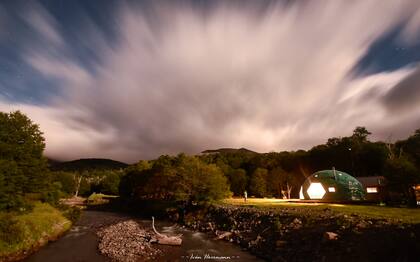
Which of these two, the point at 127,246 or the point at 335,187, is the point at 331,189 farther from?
the point at 127,246

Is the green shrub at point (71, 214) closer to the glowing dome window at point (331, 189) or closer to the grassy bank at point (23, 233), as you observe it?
the grassy bank at point (23, 233)

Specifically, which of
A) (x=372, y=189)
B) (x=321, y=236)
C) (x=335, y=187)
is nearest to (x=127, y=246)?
(x=321, y=236)

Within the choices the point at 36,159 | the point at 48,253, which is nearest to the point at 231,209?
the point at 48,253

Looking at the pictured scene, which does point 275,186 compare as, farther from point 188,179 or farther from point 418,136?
point 418,136

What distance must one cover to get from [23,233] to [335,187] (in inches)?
1759

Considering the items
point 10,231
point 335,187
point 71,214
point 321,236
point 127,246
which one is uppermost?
point 335,187

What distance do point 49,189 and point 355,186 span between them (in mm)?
57047

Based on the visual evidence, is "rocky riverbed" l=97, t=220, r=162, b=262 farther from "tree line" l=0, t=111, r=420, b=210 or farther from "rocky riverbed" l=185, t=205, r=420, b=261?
"tree line" l=0, t=111, r=420, b=210

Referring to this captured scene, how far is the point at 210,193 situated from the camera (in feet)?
183

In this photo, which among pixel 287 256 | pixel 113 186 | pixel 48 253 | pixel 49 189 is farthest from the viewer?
pixel 113 186

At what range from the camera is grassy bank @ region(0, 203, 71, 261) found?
27.6m

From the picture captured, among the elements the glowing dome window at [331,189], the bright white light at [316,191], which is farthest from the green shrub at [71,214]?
the glowing dome window at [331,189]

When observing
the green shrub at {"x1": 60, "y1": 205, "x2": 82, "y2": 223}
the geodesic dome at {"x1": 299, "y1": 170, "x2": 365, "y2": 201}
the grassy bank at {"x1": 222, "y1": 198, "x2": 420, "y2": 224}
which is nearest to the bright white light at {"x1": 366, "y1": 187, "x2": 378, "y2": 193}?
the geodesic dome at {"x1": 299, "y1": 170, "x2": 365, "y2": 201}

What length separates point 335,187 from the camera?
46.0 meters
